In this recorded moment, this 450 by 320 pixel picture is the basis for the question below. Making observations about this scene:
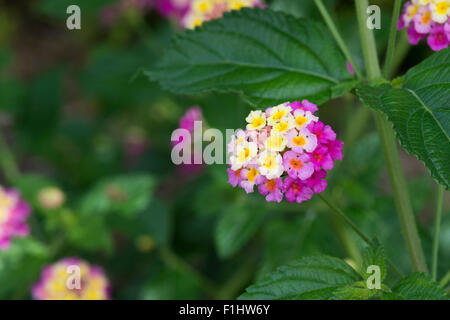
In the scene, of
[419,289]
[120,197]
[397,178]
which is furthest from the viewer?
[120,197]

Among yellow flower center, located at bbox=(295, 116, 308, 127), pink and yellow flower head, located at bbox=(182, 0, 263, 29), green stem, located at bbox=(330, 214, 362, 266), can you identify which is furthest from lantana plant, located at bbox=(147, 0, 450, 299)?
green stem, located at bbox=(330, 214, 362, 266)

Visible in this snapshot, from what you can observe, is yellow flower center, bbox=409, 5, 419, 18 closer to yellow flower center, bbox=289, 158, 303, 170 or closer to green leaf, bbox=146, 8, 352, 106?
green leaf, bbox=146, 8, 352, 106

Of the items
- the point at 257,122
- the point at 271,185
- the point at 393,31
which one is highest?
the point at 393,31

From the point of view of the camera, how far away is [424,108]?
37.1 inches

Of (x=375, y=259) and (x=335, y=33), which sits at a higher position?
(x=335, y=33)

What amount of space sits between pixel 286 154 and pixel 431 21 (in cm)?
37

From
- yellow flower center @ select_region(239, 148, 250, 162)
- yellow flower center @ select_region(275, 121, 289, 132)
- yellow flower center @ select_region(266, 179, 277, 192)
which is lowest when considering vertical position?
yellow flower center @ select_region(266, 179, 277, 192)

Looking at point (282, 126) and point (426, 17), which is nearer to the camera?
point (282, 126)

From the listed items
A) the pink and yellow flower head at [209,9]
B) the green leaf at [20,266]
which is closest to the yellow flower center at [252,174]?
the pink and yellow flower head at [209,9]

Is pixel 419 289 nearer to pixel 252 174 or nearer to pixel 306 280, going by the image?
pixel 306 280

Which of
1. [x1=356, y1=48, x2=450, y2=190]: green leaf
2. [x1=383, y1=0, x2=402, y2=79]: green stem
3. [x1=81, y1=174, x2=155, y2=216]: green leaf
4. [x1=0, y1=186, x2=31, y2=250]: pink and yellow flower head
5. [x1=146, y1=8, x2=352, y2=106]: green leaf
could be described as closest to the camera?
[x1=356, y1=48, x2=450, y2=190]: green leaf

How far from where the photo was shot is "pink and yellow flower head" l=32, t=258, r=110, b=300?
1.62 meters

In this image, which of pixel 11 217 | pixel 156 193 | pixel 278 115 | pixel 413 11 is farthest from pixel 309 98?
pixel 156 193

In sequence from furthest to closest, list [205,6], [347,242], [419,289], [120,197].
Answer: [120,197]
[347,242]
[205,6]
[419,289]
